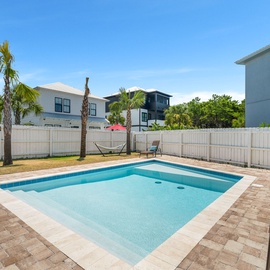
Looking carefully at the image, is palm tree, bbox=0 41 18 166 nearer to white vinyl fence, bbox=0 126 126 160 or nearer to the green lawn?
the green lawn

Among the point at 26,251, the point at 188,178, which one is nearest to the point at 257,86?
the point at 188,178

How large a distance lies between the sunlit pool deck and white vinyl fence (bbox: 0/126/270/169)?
6424 millimetres

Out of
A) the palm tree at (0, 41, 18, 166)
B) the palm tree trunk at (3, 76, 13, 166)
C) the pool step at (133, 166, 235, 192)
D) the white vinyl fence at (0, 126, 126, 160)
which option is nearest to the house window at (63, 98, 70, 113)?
the white vinyl fence at (0, 126, 126, 160)

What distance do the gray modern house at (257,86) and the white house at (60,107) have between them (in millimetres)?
17242

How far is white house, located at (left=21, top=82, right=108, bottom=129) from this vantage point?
20.5 metres

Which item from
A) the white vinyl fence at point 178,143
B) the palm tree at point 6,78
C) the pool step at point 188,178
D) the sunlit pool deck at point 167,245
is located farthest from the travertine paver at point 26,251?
the white vinyl fence at point 178,143

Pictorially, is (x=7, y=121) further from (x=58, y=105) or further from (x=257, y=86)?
(x=257, y=86)

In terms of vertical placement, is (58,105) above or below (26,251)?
above

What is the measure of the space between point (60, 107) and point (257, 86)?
20.3 metres

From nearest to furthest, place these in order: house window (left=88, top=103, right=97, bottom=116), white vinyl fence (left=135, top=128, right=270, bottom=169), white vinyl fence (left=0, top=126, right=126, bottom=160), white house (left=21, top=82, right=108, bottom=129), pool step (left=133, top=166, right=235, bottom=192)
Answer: pool step (left=133, top=166, right=235, bottom=192)
white vinyl fence (left=135, top=128, right=270, bottom=169)
white vinyl fence (left=0, top=126, right=126, bottom=160)
white house (left=21, top=82, right=108, bottom=129)
house window (left=88, top=103, right=97, bottom=116)

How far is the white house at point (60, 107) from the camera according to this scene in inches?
807

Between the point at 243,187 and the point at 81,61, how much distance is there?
46.5ft

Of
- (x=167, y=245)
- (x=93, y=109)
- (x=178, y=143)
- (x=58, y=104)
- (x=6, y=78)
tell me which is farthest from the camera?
(x=93, y=109)

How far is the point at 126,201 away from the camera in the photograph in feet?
19.7
